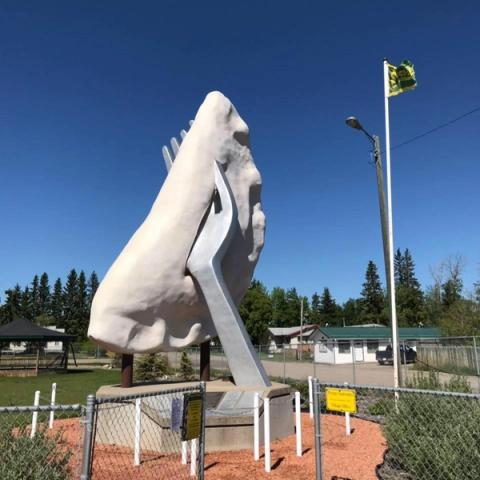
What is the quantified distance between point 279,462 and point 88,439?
438 cm

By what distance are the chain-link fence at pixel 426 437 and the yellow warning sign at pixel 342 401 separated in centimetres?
4

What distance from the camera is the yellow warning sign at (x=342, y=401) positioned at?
205 inches

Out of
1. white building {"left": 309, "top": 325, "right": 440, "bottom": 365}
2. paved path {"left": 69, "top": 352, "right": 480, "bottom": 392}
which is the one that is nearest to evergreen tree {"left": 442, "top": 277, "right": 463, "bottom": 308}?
white building {"left": 309, "top": 325, "right": 440, "bottom": 365}

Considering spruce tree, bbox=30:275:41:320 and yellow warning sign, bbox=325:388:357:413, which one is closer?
yellow warning sign, bbox=325:388:357:413

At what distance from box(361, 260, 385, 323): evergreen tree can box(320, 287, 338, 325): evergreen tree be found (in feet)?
22.2

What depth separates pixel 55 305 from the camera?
362ft

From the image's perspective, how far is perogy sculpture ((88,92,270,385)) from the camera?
9.46 m

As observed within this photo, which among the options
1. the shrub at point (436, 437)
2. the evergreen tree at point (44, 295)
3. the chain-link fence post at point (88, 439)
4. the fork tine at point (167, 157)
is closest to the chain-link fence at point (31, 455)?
the chain-link fence post at point (88, 439)

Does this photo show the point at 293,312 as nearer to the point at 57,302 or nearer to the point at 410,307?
the point at 410,307

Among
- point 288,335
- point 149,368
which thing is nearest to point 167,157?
point 149,368

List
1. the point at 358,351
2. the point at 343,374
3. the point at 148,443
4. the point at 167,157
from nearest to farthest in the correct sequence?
1. the point at 148,443
2. the point at 167,157
3. the point at 343,374
4. the point at 358,351

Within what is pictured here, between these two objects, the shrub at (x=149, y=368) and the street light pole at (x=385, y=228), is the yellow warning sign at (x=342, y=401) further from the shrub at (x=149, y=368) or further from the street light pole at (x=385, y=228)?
the shrub at (x=149, y=368)

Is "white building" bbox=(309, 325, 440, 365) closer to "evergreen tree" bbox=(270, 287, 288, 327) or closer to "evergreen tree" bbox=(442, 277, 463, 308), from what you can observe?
"evergreen tree" bbox=(442, 277, 463, 308)

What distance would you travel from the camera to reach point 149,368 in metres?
20.0
